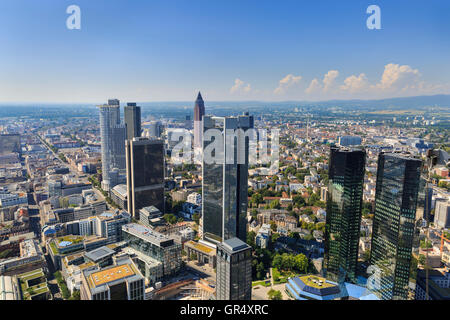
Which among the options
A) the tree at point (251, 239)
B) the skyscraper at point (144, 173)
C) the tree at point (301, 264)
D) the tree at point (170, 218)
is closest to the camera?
the tree at point (301, 264)

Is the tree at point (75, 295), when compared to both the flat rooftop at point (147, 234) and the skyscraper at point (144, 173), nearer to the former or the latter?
the flat rooftop at point (147, 234)

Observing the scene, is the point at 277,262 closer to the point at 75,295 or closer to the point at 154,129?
the point at 75,295

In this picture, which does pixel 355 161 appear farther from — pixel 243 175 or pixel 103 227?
pixel 103 227

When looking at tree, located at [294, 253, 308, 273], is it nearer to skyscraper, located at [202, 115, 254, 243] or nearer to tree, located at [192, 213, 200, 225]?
skyscraper, located at [202, 115, 254, 243]

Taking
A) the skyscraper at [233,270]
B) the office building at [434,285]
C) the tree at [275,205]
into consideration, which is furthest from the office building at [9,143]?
the office building at [434,285]

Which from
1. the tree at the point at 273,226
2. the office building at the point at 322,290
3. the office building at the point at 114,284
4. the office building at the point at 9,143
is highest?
the office building at the point at 9,143

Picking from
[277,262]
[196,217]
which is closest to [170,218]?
[196,217]

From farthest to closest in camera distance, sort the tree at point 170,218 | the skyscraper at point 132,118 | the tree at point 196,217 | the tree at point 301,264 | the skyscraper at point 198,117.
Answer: the skyscraper at point 198,117 → the skyscraper at point 132,118 → the tree at point 196,217 → the tree at point 170,218 → the tree at point 301,264
